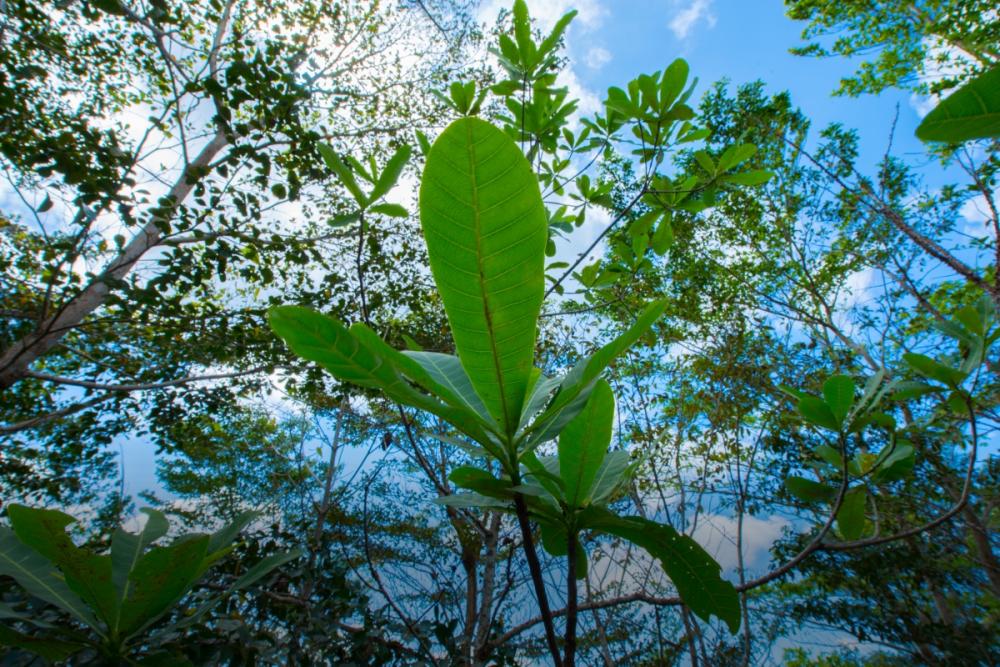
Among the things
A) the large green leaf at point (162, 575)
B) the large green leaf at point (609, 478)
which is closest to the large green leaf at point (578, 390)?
the large green leaf at point (609, 478)

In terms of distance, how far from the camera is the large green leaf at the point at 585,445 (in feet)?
1.89

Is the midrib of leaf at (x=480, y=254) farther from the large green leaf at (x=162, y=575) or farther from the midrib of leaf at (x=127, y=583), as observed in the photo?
the midrib of leaf at (x=127, y=583)

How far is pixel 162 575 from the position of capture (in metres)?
0.71

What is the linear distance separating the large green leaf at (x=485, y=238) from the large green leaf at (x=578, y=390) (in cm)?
7

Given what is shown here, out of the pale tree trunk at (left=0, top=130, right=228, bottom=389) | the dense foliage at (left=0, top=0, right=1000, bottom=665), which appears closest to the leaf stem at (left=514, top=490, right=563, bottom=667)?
the dense foliage at (left=0, top=0, right=1000, bottom=665)

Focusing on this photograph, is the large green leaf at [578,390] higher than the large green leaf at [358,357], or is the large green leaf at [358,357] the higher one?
the large green leaf at [578,390]

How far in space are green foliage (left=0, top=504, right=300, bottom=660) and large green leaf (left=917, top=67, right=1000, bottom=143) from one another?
3.39 ft

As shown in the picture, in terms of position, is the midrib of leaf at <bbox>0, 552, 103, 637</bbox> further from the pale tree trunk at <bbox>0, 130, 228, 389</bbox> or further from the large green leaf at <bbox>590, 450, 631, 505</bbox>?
the pale tree trunk at <bbox>0, 130, 228, 389</bbox>

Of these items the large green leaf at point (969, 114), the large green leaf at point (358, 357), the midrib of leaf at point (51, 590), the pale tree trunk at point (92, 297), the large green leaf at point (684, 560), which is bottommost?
the midrib of leaf at point (51, 590)

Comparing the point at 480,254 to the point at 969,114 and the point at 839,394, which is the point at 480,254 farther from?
the point at 839,394

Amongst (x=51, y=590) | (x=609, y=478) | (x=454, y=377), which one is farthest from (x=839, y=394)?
(x=51, y=590)

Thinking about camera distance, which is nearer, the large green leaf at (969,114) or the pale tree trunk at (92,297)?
the large green leaf at (969,114)

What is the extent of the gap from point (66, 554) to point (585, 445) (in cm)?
88

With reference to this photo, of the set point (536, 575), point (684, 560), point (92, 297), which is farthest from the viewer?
point (92, 297)
